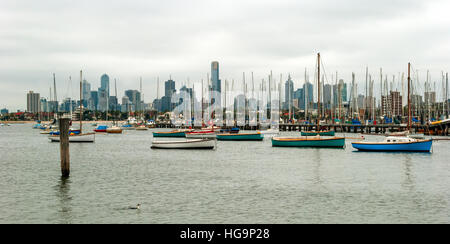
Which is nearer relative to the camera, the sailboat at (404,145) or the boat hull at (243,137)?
the sailboat at (404,145)

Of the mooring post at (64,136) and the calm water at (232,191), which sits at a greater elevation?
the mooring post at (64,136)

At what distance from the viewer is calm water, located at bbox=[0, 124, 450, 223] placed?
24.8m

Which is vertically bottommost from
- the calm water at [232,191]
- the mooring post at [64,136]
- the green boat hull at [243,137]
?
the calm water at [232,191]

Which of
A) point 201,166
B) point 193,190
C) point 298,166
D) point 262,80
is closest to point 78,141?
point 201,166

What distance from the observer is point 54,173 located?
43.7 meters

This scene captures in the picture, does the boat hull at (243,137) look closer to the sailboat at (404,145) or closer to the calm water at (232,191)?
the sailboat at (404,145)

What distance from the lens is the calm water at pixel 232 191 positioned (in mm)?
24828

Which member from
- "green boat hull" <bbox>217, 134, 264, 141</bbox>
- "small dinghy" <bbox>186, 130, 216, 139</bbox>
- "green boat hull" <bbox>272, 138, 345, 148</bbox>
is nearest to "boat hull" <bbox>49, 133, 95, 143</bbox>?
"small dinghy" <bbox>186, 130, 216, 139</bbox>

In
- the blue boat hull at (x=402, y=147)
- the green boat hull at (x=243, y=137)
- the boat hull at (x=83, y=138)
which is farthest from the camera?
the green boat hull at (x=243, y=137)

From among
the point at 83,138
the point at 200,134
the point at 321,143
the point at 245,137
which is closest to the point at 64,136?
the point at 321,143

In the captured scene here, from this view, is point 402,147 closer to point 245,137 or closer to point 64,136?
point 245,137

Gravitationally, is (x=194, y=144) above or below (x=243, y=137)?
above

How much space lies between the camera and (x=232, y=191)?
108ft

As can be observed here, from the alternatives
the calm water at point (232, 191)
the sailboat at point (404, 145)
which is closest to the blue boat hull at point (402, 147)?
the sailboat at point (404, 145)
